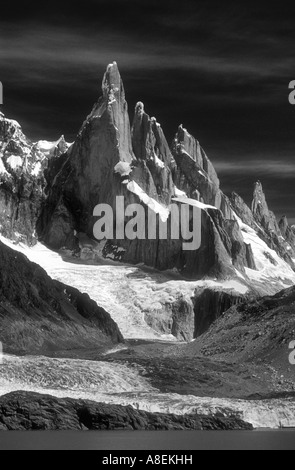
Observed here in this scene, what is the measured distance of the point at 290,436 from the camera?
18938 cm
